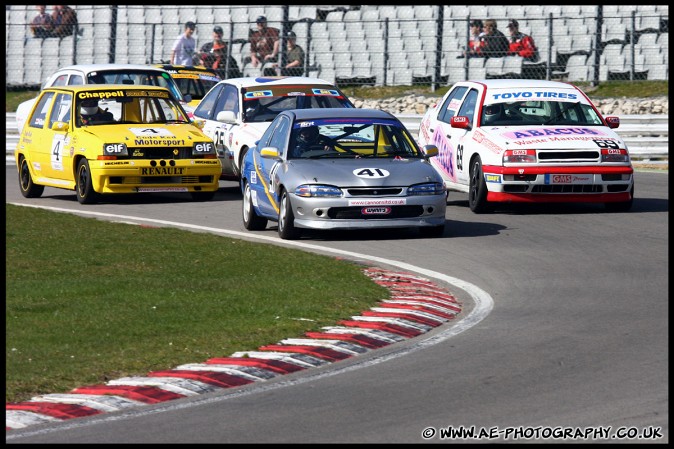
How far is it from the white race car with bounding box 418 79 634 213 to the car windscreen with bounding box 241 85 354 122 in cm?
242

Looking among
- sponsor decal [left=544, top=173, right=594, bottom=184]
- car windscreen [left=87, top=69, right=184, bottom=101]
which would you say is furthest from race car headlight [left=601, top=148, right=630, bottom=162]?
car windscreen [left=87, top=69, right=184, bottom=101]

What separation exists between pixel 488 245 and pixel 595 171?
8.73 ft

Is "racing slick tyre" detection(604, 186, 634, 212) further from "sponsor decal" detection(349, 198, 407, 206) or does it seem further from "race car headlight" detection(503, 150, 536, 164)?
"sponsor decal" detection(349, 198, 407, 206)

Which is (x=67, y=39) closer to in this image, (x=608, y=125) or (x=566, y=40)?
(x=566, y=40)

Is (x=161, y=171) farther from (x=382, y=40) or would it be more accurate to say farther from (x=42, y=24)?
(x=42, y=24)

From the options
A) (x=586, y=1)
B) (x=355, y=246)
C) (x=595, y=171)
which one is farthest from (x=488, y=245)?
(x=586, y=1)

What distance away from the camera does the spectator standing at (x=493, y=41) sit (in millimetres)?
26312

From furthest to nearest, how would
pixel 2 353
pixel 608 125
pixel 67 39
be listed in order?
pixel 67 39
pixel 608 125
pixel 2 353

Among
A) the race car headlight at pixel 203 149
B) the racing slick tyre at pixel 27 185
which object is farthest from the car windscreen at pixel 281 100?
the racing slick tyre at pixel 27 185

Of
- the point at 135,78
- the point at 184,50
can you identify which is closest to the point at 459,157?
the point at 135,78

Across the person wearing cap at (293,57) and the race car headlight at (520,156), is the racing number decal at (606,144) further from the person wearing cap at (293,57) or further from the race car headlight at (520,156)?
the person wearing cap at (293,57)

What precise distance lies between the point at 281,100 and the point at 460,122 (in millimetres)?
3608

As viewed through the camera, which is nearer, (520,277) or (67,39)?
(520,277)

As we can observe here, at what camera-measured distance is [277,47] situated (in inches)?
1121
